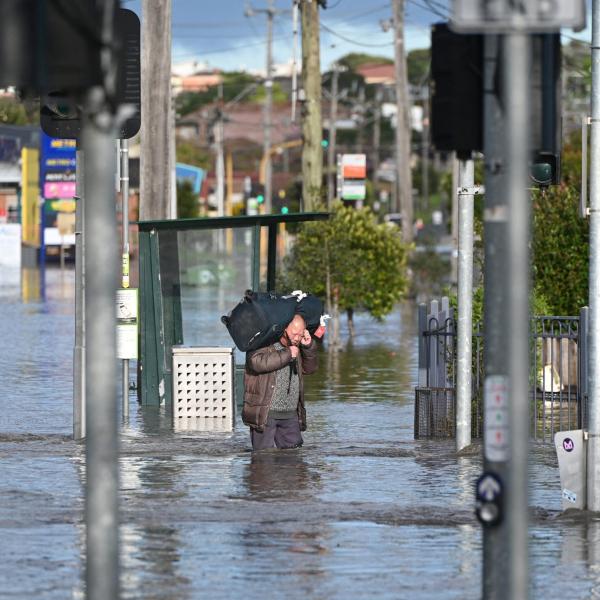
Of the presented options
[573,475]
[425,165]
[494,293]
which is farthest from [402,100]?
[425,165]

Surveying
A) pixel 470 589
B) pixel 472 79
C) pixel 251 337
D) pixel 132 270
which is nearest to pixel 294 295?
pixel 251 337

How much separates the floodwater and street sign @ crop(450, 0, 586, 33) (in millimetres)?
3819

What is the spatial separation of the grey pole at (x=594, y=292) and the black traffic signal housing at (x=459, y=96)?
17.1 feet

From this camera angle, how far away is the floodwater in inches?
390

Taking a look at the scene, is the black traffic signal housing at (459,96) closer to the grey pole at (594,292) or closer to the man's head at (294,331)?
the grey pole at (594,292)

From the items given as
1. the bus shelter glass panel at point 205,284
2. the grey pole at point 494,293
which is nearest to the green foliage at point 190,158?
the bus shelter glass panel at point 205,284

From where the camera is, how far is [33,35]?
6512mm

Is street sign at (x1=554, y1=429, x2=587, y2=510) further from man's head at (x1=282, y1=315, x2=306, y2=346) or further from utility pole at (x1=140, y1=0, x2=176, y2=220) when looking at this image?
utility pole at (x1=140, y1=0, x2=176, y2=220)

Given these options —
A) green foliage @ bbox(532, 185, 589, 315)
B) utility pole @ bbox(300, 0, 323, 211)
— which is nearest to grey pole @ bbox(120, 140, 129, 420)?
green foliage @ bbox(532, 185, 589, 315)

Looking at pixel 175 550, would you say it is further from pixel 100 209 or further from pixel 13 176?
pixel 13 176

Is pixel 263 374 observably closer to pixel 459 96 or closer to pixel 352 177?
pixel 459 96

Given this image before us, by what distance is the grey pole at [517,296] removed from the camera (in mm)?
6562

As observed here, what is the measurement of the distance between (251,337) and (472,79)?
8265 mm

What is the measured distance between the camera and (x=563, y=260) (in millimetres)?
22391
